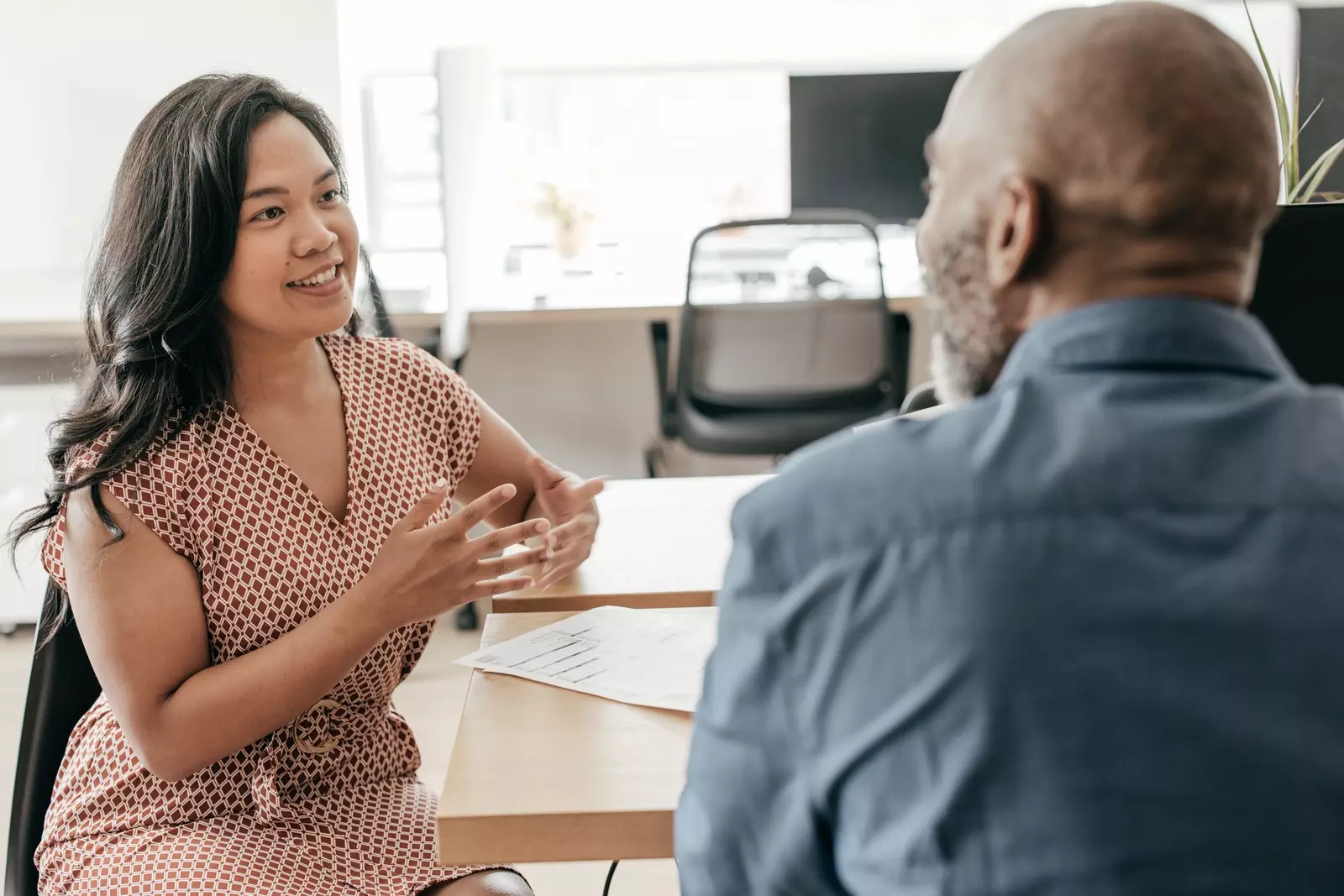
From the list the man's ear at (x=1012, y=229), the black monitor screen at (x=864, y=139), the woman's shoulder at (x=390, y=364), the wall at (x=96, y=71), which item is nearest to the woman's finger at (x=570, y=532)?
the woman's shoulder at (x=390, y=364)

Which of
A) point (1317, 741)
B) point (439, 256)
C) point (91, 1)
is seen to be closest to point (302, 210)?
point (1317, 741)

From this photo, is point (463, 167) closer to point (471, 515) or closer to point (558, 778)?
point (471, 515)

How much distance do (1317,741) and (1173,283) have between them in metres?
0.21

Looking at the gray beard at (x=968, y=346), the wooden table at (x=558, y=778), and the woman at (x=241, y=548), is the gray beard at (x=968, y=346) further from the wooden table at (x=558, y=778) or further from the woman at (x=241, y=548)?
the woman at (x=241, y=548)

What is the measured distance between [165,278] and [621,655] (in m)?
0.55

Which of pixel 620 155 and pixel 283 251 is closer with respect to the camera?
pixel 283 251

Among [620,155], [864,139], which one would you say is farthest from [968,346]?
[620,155]

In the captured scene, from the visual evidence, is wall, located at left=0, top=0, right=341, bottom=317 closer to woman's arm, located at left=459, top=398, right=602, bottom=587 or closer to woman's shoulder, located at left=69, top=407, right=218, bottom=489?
woman's arm, located at left=459, top=398, right=602, bottom=587

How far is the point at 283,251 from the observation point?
3.92 ft

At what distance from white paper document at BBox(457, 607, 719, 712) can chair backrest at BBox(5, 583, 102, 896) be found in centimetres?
36

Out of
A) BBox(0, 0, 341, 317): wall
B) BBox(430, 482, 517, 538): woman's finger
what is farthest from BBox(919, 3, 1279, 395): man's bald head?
BBox(0, 0, 341, 317): wall

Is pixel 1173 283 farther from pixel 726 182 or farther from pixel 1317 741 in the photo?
pixel 726 182

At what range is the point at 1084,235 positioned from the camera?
0.58 meters

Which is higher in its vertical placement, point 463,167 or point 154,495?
point 463,167
